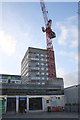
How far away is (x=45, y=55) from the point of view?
342 ft

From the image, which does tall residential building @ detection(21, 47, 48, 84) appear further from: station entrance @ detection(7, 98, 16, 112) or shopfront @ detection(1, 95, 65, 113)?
station entrance @ detection(7, 98, 16, 112)

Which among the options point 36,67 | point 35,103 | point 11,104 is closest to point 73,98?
point 35,103

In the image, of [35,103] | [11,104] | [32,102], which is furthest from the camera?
[35,103]

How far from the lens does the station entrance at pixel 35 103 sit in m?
38.2

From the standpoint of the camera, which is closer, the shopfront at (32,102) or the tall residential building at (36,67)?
the shopfront at (32,102)

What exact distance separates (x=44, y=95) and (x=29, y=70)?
189 ft

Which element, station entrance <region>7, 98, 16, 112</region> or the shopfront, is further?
the shopfront

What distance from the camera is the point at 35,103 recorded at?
127 feet

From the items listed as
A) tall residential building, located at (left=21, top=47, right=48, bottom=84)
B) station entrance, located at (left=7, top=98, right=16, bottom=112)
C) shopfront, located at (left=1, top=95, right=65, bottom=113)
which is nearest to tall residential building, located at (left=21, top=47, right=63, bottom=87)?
tall residential building, located at (left=21, top=47, right=48, bottom=84)

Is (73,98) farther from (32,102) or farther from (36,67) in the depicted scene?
(36,67)

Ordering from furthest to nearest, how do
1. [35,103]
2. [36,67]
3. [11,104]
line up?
[36,67] < [35,103] < [11,104]

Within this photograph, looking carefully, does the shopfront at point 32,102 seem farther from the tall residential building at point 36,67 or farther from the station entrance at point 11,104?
the tall residential building at point 36,67

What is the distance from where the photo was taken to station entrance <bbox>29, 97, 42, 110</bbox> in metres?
38.2

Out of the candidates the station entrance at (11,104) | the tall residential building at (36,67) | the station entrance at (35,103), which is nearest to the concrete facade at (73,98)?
the station entrance at (35,103)
